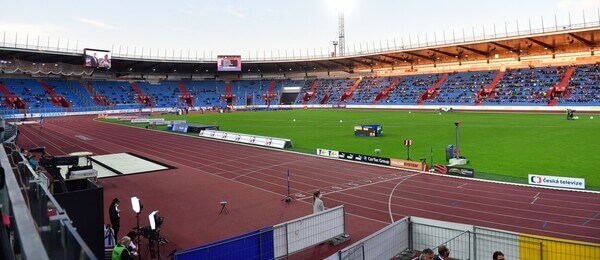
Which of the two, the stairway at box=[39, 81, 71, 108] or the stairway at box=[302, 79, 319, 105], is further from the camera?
the stairway at box=[302, 79, 319, 105]

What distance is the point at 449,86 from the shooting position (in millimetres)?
83188

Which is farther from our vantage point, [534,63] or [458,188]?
[534,63]

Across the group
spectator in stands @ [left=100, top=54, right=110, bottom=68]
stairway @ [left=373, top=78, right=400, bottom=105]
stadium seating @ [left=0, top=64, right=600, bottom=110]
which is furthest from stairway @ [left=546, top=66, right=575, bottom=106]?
spectator in stands @ [left=100, top=54, right=110, bottom=68]

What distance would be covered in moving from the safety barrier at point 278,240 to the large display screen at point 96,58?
7815cm

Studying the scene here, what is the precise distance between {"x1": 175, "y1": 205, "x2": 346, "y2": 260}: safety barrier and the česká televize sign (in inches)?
415

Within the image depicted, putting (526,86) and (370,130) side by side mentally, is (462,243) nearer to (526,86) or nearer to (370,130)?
(370,130)

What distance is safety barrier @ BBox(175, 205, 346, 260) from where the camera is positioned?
31.2ft

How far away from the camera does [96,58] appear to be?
79062 mm

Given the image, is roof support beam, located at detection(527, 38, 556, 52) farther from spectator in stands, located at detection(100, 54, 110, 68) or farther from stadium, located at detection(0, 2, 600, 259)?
spectator in stands, located at detection(100, 54, 110, 68)

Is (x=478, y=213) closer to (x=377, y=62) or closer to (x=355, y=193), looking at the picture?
(x=355, y=193)

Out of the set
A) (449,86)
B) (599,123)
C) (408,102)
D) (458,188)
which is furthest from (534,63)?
(458,188)

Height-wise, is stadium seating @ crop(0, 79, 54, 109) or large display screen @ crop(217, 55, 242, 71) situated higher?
large display screen @ crop(217, 55, 242, 71)

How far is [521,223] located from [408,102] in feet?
234

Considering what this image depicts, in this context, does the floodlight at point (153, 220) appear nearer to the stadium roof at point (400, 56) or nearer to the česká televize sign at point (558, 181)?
the česká televize sign at point (558, 181)
